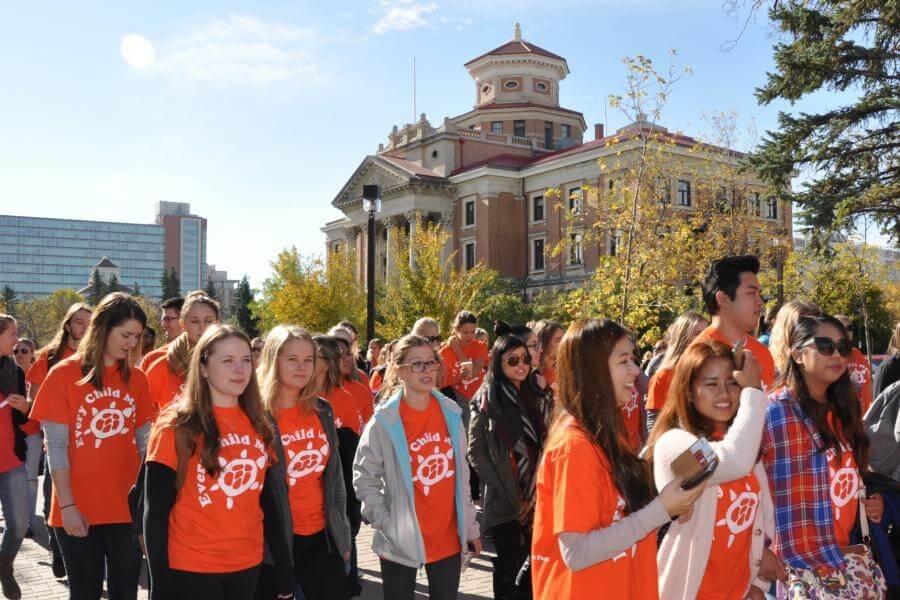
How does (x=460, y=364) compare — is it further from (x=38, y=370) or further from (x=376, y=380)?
(x=38, y=370)

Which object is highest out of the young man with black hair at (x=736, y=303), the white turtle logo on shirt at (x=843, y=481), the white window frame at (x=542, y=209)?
the white window frame at (x=542, y=209)

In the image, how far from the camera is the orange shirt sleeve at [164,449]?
3.73 m

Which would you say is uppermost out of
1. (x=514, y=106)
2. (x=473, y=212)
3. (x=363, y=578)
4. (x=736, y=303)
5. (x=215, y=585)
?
(x=514, y=106)

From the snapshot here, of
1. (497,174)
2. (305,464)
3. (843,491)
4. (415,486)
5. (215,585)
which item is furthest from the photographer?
(497,174)

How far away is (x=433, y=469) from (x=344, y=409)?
4.81 feet

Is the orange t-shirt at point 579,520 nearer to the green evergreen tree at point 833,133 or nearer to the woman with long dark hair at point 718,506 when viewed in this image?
the woman with long dark hair at point 718,506

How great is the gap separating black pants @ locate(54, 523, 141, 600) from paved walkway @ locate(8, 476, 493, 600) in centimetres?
196

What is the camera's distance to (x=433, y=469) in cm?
487

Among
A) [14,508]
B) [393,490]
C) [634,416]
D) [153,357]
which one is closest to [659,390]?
[634,416]

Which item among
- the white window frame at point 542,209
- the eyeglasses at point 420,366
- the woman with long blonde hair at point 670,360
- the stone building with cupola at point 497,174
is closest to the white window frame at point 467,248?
the stone building with cupola at point 497,174

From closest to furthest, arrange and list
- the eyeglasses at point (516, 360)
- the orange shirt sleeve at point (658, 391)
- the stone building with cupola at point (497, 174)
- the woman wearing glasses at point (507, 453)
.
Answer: the orange shirt sleeve at point (658, 391)
the woman wearing glasses at point (507, 453)
the eyeglasses at point (516, 360)
the stone building with cupola at point (497, 174)

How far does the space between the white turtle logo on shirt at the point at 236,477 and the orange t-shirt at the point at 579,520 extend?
149 centimetres

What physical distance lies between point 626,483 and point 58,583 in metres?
5.83

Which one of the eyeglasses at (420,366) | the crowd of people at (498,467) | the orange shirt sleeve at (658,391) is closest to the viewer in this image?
the crowd of people at (498,467)
